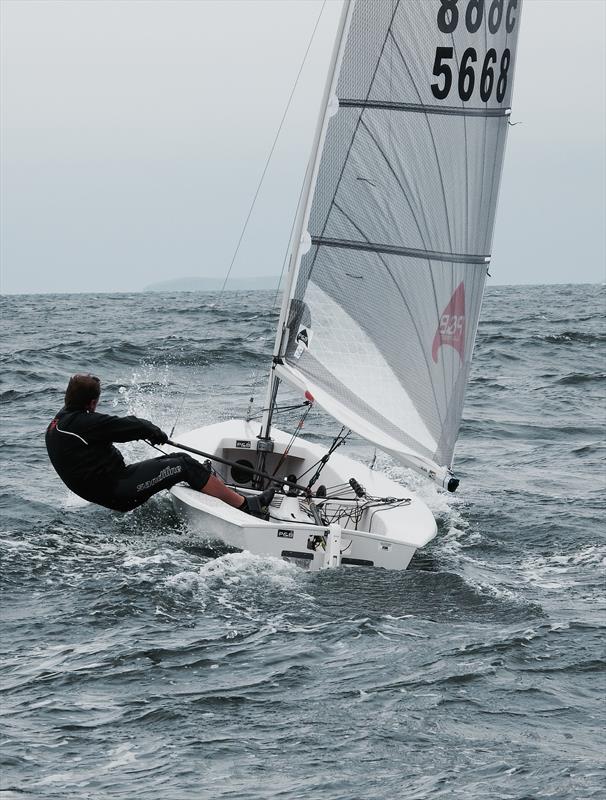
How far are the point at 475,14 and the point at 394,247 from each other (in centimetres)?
173

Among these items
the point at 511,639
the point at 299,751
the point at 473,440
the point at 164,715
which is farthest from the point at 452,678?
the point at 473,440

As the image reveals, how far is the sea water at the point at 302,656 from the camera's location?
452cm

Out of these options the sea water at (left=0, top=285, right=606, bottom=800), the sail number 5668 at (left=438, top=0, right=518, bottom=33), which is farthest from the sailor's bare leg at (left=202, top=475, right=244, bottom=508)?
the sail number 5668 at (left=438, top=0, right=518, bottom=33)

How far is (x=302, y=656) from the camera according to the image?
5660 millimetres

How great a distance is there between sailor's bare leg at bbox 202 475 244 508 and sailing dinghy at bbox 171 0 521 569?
57 mm

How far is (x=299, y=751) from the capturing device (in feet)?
15.3

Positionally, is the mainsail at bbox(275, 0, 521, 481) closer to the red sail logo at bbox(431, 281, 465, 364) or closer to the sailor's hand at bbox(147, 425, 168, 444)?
the red sail logo at bbox(431, 281, 465, 364)

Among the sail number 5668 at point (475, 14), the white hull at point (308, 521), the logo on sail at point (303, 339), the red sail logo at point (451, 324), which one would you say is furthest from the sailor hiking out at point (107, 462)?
the sail number 5668 at point (475, 14)

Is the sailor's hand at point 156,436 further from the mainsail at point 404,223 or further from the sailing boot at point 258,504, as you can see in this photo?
the mainsail at point 404,223

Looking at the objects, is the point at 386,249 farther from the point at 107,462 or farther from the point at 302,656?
the point at 302,656

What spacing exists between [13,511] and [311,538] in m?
2.72

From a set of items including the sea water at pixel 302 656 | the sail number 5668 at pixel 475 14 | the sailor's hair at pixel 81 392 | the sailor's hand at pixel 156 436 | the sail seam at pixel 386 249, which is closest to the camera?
the sea water at pixel 302 656

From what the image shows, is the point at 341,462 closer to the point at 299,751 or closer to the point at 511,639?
the point at 511,639

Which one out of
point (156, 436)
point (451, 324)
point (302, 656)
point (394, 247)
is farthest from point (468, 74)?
point (302, 656)
